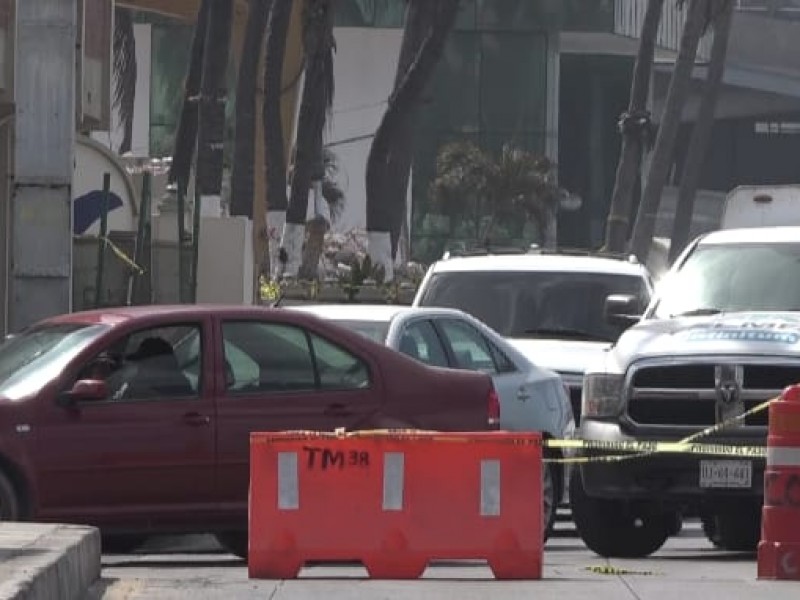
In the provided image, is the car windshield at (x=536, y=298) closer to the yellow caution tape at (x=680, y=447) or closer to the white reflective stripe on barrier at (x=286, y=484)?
the yellow caution tape at (x=680, y=447)

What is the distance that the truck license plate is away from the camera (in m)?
13.2

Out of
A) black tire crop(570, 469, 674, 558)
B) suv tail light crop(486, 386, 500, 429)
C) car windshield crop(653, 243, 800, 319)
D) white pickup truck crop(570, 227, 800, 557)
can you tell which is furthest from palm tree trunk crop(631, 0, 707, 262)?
A: white pickup truck crop(570, 227, 800, 557)

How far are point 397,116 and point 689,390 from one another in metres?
23.6

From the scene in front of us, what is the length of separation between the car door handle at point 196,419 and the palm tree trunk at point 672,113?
102 ft

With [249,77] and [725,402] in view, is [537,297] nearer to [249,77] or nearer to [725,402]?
[725,402]

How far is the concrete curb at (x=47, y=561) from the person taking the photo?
924cm

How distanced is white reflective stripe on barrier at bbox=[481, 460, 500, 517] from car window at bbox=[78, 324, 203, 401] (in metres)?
2.21

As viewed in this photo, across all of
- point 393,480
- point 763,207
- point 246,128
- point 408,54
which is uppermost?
point 408,54

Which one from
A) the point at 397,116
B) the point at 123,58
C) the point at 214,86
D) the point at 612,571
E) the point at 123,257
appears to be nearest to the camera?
the point at 612,571

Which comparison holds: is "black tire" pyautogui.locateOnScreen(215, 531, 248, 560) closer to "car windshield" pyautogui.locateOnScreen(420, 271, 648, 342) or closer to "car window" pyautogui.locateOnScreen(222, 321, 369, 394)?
"car window" pyautogui.locateOnScreen(222, 321, 369, 394)

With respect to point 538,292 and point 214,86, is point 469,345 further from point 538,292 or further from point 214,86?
point 214,86

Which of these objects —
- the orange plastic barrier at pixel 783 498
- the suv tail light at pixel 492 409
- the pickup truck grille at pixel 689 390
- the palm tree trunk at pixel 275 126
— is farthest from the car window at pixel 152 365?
the palm tree trunk at pixel 275 126

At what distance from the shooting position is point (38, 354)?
45.3 feet

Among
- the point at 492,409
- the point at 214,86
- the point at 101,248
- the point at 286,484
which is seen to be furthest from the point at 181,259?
the point at 286,484
